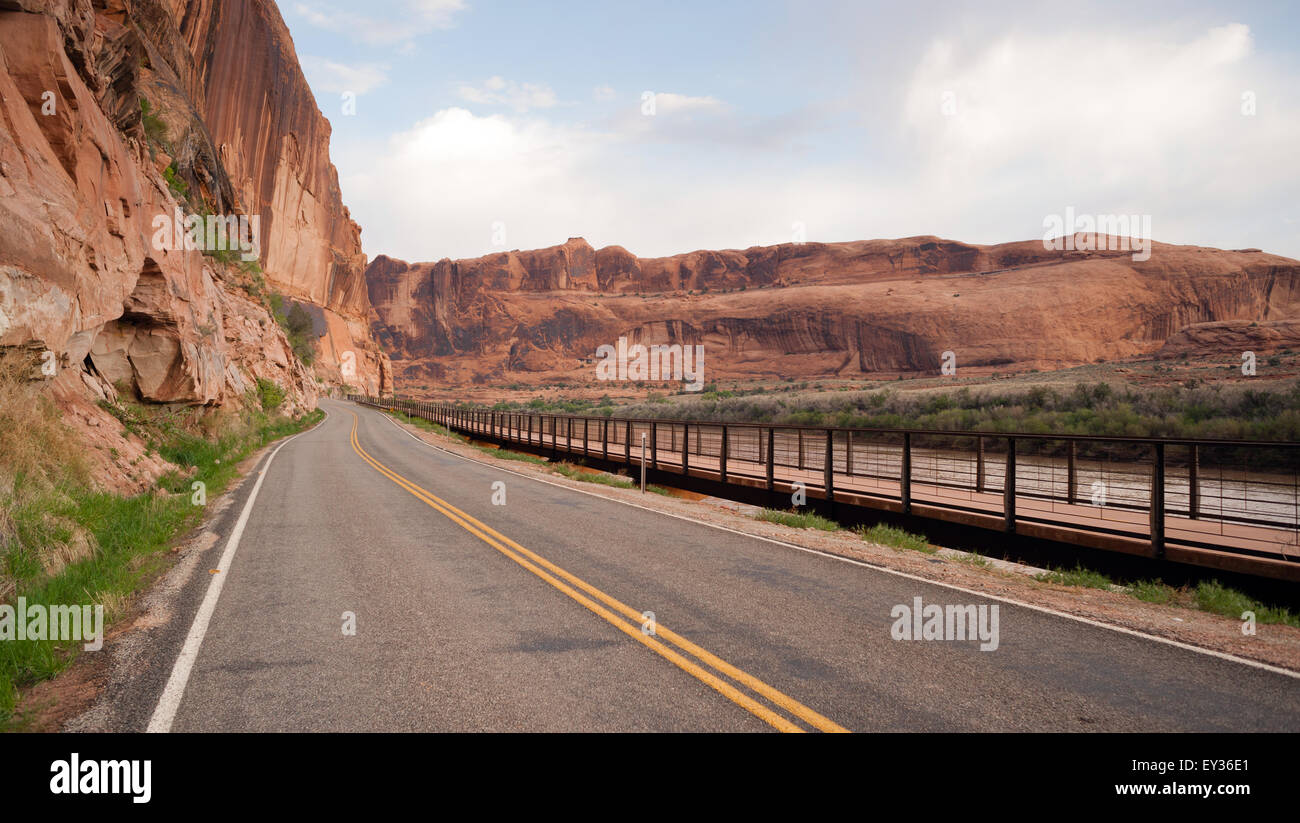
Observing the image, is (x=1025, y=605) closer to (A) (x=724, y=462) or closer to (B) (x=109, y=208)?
(A) (x=724, y=462)

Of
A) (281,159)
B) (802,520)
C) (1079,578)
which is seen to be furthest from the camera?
(281,159)

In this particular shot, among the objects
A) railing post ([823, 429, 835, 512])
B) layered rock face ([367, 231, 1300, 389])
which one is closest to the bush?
railing post ([823, 429, 835, 512])

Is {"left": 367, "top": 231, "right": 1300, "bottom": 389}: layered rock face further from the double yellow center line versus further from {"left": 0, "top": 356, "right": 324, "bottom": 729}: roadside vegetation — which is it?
{"left": 0, "top": 356, "right": 324, "bottom": 729}: roadside vegetation

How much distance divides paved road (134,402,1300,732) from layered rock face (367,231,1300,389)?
217ft

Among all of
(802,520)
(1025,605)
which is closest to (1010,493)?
(1025,605)

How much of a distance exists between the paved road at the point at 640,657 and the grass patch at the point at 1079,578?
1.90 metres

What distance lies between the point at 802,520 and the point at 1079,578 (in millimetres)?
4755

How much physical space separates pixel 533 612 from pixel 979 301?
10398 centimetres

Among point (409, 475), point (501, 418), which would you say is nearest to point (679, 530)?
point (409, 475)

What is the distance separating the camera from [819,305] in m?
107

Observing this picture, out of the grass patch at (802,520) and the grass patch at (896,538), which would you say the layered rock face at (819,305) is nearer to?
the grass patch at (802,520)

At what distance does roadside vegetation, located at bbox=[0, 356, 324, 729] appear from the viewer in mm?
5051
